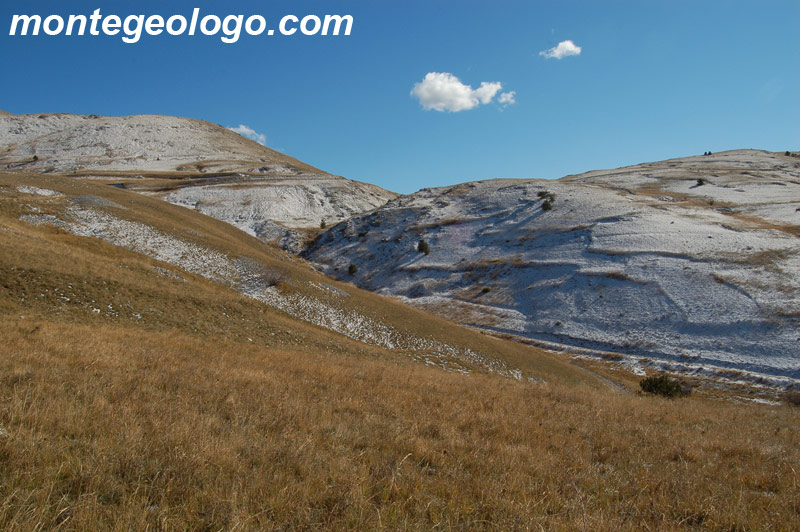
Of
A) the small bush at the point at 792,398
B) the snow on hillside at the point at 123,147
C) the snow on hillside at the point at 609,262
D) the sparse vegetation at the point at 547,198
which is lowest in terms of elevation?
the small bush at the point at 792,398

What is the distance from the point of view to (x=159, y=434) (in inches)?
222

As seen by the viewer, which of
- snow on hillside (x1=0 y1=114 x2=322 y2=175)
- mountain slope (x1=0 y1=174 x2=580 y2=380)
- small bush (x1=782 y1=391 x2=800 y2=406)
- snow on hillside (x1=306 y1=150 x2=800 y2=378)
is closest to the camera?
mountain slope (x1=0 y1=174 x2=580 y2=380)

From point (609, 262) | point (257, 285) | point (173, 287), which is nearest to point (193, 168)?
point (257, 285)

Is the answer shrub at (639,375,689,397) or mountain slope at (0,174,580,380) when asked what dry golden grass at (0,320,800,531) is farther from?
shrub at (639,375,689,397)

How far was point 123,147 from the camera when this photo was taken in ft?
484

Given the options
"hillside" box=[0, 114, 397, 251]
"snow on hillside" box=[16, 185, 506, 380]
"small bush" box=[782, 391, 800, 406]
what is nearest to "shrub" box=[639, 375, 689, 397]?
"snow on hillside" box=[16, 185, 506, 380]

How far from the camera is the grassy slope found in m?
4.33

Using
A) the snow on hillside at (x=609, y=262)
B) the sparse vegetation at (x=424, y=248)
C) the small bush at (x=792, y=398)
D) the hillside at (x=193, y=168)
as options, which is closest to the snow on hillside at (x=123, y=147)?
the hillside at (x=193, y=168)

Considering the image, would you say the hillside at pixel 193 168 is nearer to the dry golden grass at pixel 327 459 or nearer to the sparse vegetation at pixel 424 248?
the sparse vegetation at pixel 424 248

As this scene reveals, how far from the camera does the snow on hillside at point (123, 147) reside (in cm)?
13075

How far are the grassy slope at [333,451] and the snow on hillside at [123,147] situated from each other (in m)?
138

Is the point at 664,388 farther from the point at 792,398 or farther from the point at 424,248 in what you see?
the point at 424,248

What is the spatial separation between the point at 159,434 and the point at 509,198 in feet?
327

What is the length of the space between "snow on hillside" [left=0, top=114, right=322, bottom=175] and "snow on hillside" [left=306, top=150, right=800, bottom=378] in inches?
2900
